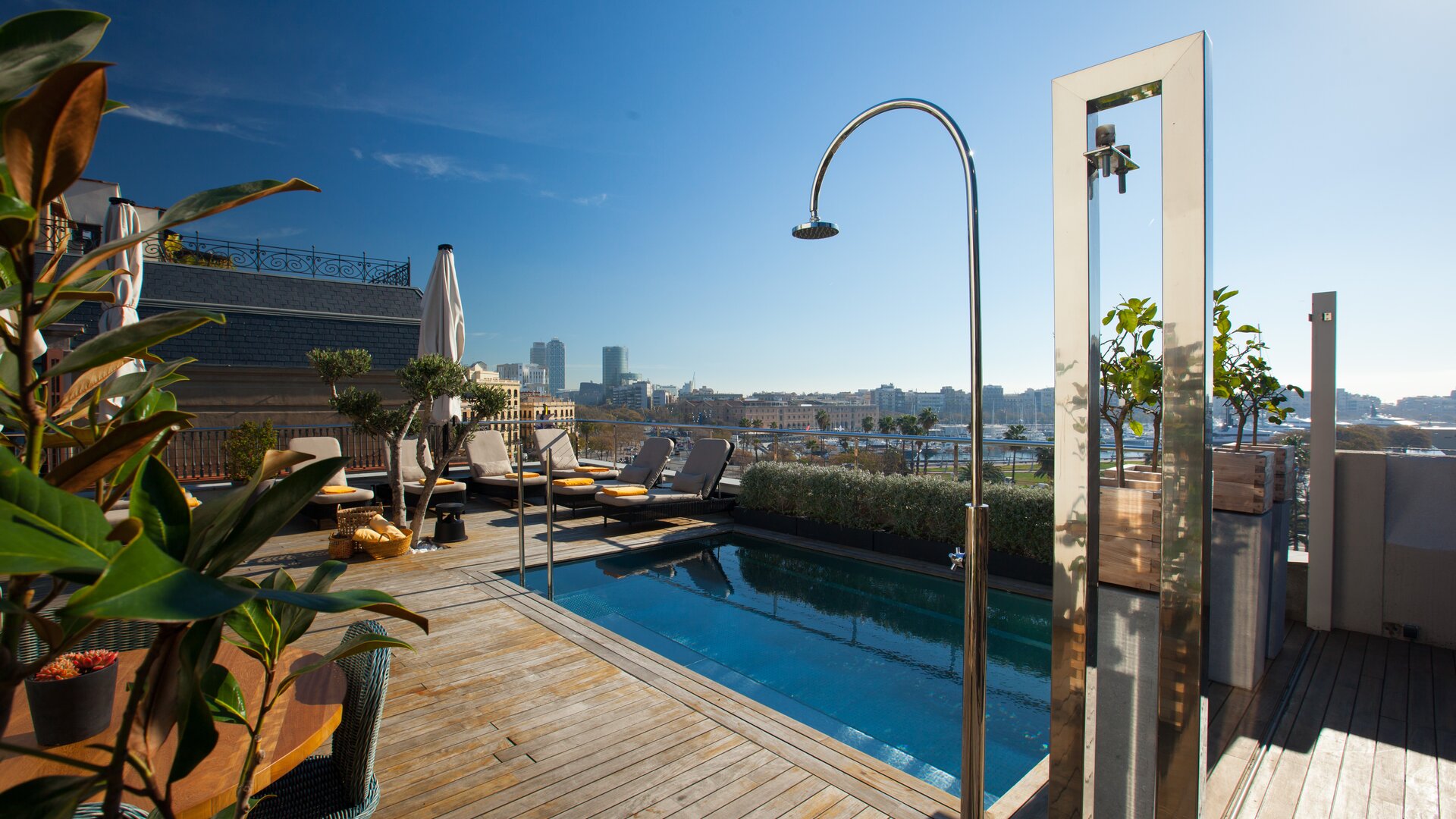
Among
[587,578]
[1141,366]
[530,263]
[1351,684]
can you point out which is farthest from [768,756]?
[530,263]

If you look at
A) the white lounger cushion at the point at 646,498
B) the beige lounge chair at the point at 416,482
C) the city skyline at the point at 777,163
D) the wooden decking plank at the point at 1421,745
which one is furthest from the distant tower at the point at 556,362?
the wooden decking plank at the point at 1421,745

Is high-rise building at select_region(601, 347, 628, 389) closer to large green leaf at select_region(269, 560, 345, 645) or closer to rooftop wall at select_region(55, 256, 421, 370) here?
rooftop wall at select_region(55, 256, 421, 370)

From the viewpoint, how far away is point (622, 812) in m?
2.32

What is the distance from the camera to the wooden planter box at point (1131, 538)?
1.91 meters

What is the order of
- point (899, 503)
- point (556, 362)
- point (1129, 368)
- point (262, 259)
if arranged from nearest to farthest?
point (1129, 368), point (899, 503), point (262, 259), point (556, 362)

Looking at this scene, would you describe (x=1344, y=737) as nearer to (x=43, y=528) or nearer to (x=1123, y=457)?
(x=1123, y=457)

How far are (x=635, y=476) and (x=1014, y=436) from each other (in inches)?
164

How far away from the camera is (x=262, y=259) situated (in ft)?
51.7

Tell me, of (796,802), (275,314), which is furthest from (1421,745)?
(275,314)

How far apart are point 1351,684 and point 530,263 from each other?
1955 cm

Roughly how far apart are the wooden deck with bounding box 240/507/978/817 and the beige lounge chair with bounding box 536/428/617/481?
4454mm

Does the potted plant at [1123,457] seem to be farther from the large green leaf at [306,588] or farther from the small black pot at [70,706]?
the small black pot at [70,706]

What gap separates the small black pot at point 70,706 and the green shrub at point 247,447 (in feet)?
21.0

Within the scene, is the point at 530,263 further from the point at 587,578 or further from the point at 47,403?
the point at 47,403
